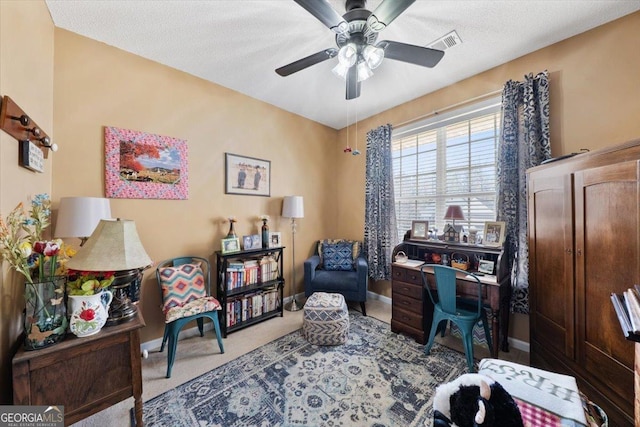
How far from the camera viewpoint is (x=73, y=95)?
1.89m

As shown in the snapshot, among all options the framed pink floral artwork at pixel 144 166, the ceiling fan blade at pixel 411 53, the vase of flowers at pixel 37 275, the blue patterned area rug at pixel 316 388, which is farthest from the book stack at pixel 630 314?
the framed pink floral artwork at pixel 144 166

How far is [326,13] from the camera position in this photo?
1.34 metres

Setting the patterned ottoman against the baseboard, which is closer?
the baseboard

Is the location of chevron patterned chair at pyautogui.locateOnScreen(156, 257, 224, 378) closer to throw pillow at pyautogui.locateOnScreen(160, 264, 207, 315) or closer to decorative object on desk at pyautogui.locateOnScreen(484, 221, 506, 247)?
throw pillow at pyautogui.locateOnScreen(160, 264, 207, 315)

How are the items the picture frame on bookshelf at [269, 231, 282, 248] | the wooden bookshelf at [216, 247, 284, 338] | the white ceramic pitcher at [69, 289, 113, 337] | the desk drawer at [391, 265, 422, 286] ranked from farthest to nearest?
the picture frame on bookshelf at [269, 231, 282, 248]
the wooden bookshelf at [216, 247, 284, 338]
the desk drawer at [391, 265, 422, 286]
the white ceramic pitcher at [69, 289, 113, 337]

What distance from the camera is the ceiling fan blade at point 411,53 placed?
1550mm

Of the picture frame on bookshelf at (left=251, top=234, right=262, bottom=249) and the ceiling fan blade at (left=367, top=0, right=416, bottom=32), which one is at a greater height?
the ceiling fan blade at (left=367, top=0, right=416, bottom=32)

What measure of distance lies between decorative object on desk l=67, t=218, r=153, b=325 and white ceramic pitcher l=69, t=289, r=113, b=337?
0.34 feet

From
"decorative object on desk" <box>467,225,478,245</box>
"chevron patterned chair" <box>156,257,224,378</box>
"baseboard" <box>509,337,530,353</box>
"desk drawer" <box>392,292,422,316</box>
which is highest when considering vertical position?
"decorative object on desk" <box>467,225,478,245</box>

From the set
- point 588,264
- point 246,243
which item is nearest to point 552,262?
point 588,264

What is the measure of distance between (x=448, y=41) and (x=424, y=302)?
2409 millimetres

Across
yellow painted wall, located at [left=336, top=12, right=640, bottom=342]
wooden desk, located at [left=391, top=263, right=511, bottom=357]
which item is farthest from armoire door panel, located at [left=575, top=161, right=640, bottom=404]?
yellow painted wall, located at [left=336, top=12, right=640, bottom=342]

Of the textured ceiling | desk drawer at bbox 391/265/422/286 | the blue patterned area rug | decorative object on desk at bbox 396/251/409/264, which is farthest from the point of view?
decorative object on desk at bbox 396/251/409/264

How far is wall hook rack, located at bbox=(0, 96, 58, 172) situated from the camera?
1.09m
